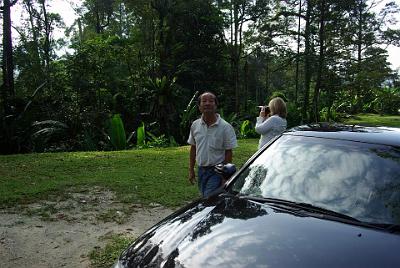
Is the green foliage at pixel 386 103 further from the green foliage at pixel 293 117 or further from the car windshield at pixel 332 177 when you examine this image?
the car windshield at pixel 332 177

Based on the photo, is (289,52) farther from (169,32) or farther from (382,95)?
(382,95)

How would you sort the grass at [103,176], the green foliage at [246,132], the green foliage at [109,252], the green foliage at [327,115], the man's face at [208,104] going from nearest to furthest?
the green foliage at [109,252]
the man's face at [208,104]
the grass at [103,176]
the green foliage at [246,132]
the green foliage at [327,115]

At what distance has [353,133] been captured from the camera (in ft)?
12.2

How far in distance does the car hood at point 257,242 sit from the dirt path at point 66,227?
2186mm

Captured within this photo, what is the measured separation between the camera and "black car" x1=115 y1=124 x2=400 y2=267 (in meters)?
2.42

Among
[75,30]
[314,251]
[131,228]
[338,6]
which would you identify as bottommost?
[131,228]

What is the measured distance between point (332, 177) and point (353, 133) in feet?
2.06

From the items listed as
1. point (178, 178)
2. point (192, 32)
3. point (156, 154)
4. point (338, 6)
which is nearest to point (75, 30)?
point (192, 32)

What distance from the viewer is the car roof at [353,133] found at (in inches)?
139

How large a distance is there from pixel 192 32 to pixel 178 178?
2022 centimetres

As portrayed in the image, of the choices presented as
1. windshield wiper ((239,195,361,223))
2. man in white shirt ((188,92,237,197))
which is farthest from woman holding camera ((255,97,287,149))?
windshield wiper ((239,195,361,223))

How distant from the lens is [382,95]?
125 ft

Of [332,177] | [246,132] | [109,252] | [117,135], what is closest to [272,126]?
[109,252]

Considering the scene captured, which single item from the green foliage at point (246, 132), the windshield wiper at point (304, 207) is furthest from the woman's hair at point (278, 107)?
the green foliage at point (246, 132)
